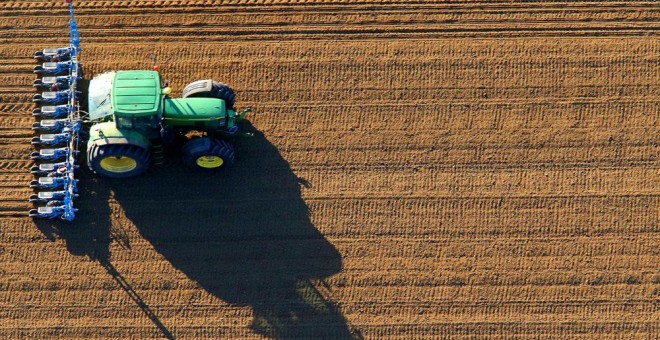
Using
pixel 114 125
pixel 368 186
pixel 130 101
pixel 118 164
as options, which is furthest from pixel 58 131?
pixel 368 186

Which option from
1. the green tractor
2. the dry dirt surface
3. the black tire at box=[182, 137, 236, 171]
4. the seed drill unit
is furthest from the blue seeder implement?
the black tire at box=[182, 137, 236, 171]

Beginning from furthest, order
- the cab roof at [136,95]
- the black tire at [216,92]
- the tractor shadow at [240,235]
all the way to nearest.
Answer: the black tire at [216,92]
the tractor shadow at [240,235]
the cab roof at [136,95]

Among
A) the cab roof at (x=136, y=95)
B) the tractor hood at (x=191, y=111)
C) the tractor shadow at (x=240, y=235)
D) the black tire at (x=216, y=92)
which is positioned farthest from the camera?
the black tire at (x=216, y=92)

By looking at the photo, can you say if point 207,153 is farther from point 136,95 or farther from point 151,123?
point 136,95

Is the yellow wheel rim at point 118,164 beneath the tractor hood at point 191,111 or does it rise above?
beneath

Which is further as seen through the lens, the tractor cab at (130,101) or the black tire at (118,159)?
the black tire at (118,159)

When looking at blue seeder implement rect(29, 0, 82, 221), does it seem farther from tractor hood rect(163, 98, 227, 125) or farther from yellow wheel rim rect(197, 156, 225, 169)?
yellow wheel rim rect(197, 156, 225, 169)

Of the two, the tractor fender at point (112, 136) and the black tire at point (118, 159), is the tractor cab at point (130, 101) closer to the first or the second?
the tractor fender at point (112, 136)

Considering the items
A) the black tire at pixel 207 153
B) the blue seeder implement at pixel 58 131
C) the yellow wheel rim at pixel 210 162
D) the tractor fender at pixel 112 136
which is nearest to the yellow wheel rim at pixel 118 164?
the tractor fender at pixel 112 136
